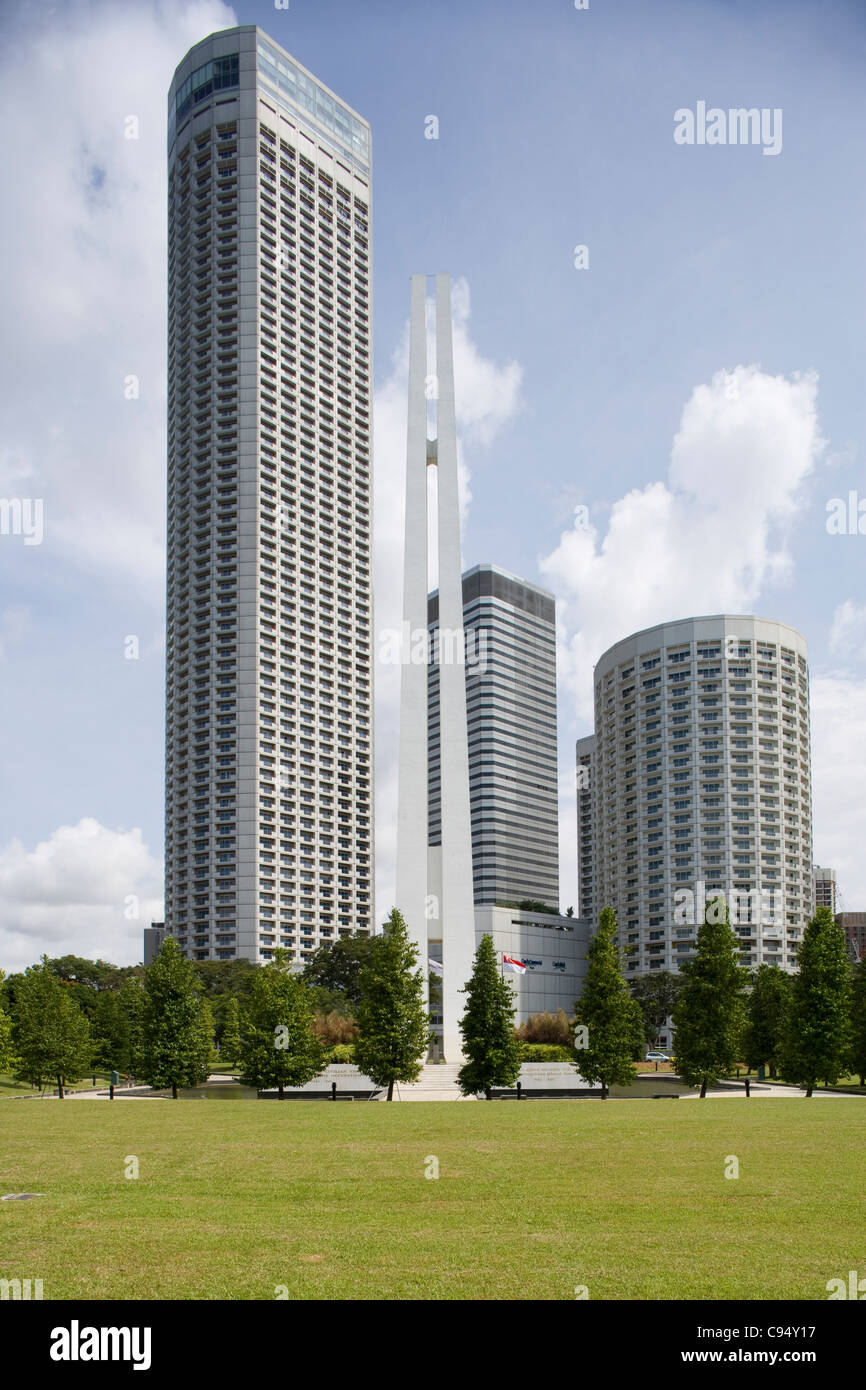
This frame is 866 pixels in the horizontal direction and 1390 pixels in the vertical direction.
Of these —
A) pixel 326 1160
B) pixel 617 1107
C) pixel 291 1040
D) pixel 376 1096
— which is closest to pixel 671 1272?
pixel 326 1160

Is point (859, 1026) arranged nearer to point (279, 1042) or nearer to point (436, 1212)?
point (279, 1042)

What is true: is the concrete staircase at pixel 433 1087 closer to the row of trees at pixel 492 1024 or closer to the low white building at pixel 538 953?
the row of trees at pixel 492 1024

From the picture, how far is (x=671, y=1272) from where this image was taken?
1373cm

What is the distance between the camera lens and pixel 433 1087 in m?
62.9

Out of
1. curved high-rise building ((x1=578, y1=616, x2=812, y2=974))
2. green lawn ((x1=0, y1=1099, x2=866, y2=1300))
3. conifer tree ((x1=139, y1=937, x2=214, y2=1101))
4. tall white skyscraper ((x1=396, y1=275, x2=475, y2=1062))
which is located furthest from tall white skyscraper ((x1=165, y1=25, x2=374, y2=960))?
green lawn ((x1=0, y1=1099, x2=866, y2=1300))

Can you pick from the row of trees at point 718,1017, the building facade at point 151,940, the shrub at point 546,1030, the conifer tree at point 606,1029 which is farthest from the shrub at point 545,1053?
the building facade at point 151,940

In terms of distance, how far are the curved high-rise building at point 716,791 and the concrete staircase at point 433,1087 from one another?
10019 centimetres

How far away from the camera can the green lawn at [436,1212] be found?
13.5 metres

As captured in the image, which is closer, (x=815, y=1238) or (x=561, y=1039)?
(x=815, y=1238)

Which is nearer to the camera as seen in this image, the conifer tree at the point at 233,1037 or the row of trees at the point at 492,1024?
the row of trees at the point at 492,1024

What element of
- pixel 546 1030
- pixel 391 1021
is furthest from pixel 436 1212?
pixel 546 1030

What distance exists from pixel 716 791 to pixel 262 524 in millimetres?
79373

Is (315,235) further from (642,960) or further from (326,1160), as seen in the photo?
(326,1160)
